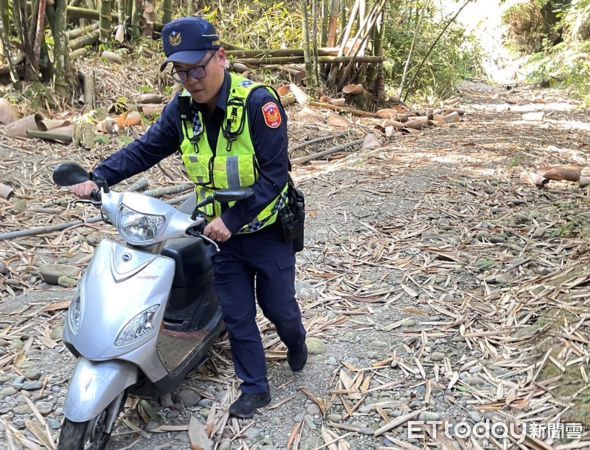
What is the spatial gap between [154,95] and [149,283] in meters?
5.41

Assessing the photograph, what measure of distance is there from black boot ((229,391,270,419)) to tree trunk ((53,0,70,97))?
206 inches

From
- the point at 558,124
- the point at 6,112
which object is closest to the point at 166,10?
the point at 6,112

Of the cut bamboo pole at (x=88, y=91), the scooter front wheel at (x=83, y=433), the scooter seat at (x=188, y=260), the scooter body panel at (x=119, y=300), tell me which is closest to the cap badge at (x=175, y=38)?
the scooter body panel at (x=119, y=300)

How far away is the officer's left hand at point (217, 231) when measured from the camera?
234 cm

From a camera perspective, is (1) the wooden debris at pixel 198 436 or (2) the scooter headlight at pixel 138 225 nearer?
(2) the scooter headlight at pixel 138 225

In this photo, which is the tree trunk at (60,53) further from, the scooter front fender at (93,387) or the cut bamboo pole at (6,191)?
the scooter front fender at (93,387)

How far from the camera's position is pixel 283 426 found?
8.83 ft

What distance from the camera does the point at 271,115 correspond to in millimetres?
2424

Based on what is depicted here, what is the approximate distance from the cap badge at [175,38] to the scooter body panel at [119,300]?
0.85 metres

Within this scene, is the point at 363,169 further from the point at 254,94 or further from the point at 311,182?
the point at 254,94

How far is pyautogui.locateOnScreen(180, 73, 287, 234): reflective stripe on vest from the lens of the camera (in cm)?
244

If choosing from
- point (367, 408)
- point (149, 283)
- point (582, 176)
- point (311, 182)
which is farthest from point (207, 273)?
point (582, 176)

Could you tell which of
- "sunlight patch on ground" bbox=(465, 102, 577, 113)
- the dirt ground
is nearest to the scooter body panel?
the dirt ground

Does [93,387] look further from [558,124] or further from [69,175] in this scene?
[558,124]
